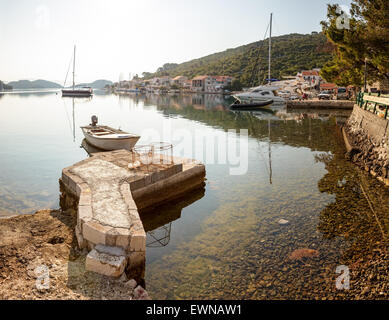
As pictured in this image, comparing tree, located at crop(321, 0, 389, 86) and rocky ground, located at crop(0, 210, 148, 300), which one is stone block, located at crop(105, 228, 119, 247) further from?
tree, located at crop(321, 0, 389, 86)

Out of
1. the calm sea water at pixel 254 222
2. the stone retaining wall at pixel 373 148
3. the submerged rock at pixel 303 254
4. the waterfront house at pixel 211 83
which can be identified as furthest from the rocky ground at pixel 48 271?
the waterfront house at pixel 211 83

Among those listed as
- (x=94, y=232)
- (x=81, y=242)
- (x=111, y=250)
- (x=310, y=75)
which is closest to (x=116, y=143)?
(x=81, y=242)

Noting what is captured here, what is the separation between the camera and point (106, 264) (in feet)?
19.2

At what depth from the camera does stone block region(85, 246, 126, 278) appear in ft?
19.1

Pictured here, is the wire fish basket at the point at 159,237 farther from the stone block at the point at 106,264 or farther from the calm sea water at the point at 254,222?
the stone block at the point at 106,264

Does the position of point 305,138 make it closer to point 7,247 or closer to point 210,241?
point 210,241

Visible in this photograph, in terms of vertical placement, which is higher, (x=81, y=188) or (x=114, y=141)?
(x=114, y=141)

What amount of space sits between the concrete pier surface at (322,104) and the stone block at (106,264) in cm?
4953

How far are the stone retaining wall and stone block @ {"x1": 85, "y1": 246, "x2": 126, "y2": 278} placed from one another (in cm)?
1209

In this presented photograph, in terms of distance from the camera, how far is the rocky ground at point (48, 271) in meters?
5.40

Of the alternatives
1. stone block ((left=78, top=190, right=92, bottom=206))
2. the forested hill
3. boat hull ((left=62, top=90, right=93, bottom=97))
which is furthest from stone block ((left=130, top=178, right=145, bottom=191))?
boat hull ((left=62, top=90, right=93, bottom=97))

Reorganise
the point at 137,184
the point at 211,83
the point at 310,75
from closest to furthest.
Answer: the point at 137,184, the point at 310,75, the point at 211,83

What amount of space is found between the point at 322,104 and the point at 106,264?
51549 mm

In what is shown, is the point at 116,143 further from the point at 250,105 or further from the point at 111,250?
the point at 250,105
